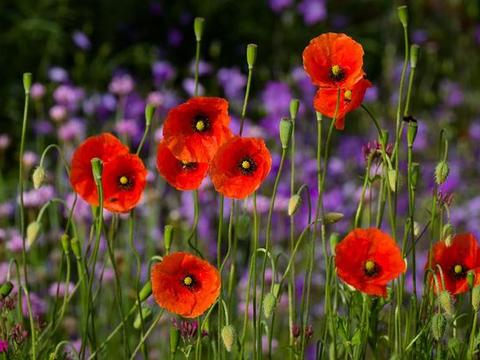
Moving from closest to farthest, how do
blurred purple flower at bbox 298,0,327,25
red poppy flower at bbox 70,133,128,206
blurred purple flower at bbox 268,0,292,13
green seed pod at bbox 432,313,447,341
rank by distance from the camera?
green seed pod at bbox 432,313,447,341, red poppy flower at bbox 70,133,128,206, blurred purple flower at bbox 268,0,292,13, blurred purple flower at bbox 298,0,327,25

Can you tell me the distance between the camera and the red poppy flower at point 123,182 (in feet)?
5.84

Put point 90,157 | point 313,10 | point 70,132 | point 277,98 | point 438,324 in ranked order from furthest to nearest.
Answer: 1. point 313,10
2. point 277,98
3. point 70,132
4. point 90,157
5. point 438,324

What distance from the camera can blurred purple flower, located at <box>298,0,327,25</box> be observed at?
5.30 m

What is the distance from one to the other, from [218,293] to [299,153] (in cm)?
272

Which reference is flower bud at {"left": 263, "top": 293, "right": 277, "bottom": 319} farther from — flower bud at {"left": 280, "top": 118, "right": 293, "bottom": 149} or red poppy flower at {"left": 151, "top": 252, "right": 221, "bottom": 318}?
flower bud at {"left": 280, "top": 118, "right": 293, "bottom": 149}

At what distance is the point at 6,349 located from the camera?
1736mm

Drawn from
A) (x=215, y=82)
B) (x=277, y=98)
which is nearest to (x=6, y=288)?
(x=277, y=98)

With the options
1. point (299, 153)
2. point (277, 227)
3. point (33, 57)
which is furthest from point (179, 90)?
point (277, 227)

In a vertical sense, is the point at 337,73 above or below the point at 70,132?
above

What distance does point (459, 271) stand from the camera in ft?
5.69

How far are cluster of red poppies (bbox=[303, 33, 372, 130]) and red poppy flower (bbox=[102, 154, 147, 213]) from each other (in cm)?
33

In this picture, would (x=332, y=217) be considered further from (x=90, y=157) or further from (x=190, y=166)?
(x=90, y=157)

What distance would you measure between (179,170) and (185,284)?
0.67 ft

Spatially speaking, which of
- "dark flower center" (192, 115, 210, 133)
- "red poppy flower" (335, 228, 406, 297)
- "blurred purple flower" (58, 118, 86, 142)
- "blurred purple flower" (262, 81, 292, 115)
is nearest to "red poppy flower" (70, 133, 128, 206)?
"dark flower center" (192, 115, 210, 133)
